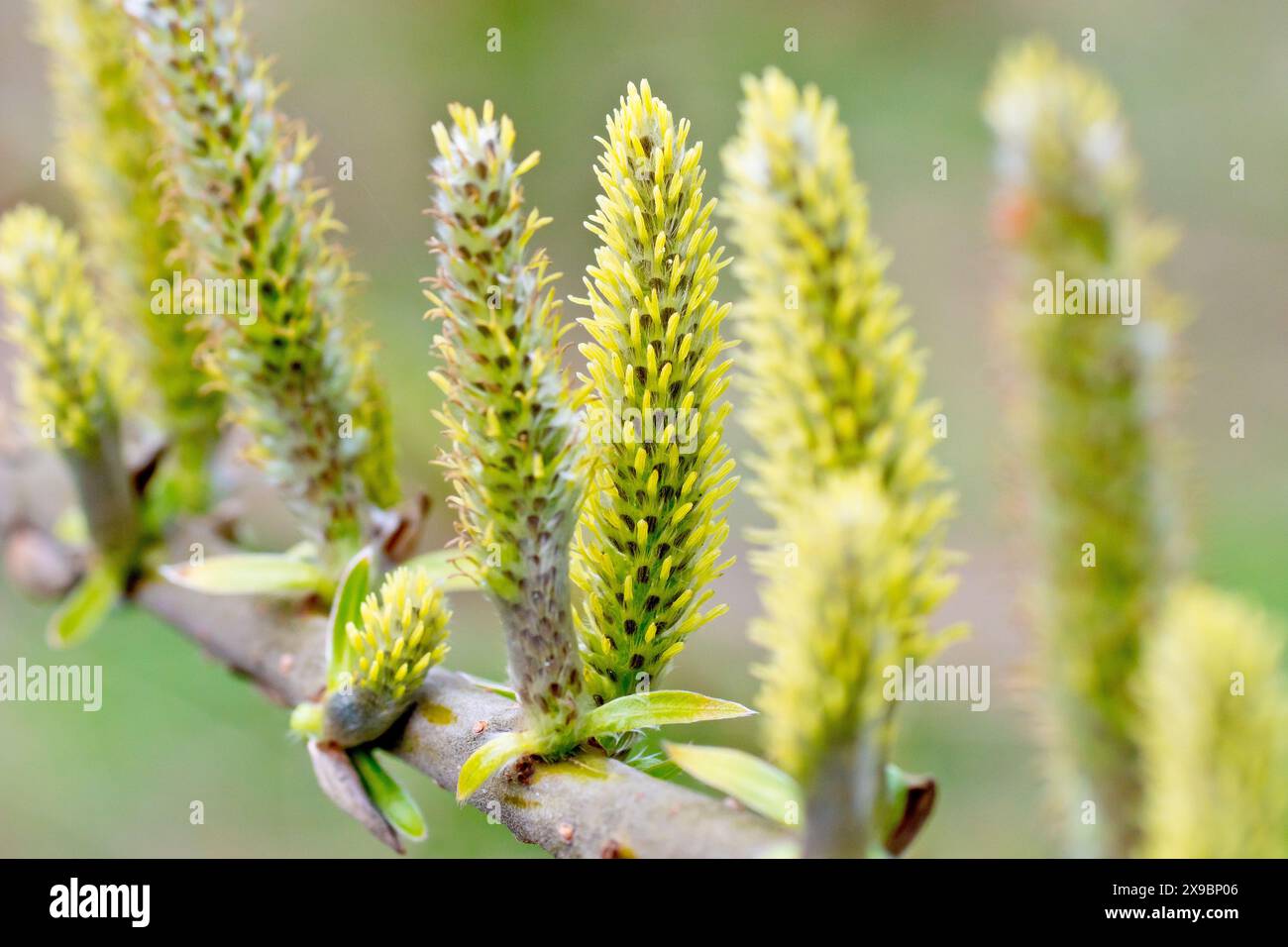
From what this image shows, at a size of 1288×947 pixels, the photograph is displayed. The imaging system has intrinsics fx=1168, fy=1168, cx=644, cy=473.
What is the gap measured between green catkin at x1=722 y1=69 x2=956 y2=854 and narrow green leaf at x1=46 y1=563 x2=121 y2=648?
701 millimetres

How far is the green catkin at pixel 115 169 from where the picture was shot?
0.91 metres

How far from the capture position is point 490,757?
562 millimetres

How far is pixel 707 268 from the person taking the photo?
52cm

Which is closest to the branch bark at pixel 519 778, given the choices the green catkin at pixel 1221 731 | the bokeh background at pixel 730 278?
the green catkin at pixel 1221 731

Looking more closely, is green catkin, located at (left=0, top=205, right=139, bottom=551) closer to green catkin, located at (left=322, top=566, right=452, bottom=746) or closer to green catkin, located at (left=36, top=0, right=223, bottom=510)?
Answer: green catkin, located at (left=36, top=0, right=223, bottom=510)

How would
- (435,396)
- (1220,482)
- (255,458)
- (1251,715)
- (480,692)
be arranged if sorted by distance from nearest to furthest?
(1251,715), (480,692), (255,458), (435,396), (1220,482)

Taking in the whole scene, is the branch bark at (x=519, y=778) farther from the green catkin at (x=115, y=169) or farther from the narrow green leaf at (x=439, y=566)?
the green catkin at (x=115, y=169)

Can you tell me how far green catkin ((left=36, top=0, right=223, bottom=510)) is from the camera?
91 cm

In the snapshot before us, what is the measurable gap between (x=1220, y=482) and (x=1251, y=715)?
6.77 feet

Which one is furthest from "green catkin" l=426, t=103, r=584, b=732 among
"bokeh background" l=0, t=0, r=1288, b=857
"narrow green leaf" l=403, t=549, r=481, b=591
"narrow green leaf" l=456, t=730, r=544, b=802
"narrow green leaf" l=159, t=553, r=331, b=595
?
"bokeh background" l=0, t=0, r=1288, b=857

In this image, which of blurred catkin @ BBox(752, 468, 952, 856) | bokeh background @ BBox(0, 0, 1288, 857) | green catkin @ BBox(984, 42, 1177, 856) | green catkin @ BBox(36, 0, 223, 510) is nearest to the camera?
blurred catkin @ BBox(752, 468, 952, 856)
